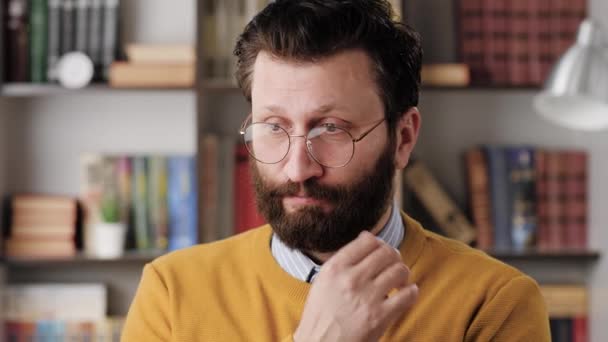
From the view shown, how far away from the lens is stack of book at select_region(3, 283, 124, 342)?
9.84ft

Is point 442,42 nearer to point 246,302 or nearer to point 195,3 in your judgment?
point 195,3

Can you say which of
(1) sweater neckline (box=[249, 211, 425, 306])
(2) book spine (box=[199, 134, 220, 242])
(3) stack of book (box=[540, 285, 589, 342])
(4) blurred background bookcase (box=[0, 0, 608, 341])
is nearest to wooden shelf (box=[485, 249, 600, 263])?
(4) blurred background bookcase (box=[0, 0, 608, 341])

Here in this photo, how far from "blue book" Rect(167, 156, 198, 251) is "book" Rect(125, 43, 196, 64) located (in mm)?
327

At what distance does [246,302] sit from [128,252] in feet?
5.31

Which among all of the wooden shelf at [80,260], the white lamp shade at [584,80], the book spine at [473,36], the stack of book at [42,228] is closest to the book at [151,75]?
the stack of book at [42,228]

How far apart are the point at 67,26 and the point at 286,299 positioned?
5.87 feet

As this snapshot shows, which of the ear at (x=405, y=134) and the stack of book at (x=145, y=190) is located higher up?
the ear at (x=405, y=134)

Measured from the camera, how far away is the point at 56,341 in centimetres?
300

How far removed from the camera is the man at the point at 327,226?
1.40 meters

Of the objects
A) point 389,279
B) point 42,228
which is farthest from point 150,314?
point 42,228

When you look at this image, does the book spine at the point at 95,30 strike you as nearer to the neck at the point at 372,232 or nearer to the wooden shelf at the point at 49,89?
the wooden shelf at the point at 49,89

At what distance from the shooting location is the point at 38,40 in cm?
298

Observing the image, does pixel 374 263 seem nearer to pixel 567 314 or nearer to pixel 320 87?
pixel 320 87

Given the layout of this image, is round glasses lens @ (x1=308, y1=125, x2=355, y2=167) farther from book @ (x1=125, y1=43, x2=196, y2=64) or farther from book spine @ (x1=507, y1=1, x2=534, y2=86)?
book spine @ (x1=507, y1=1, x2=534, y2=86)
